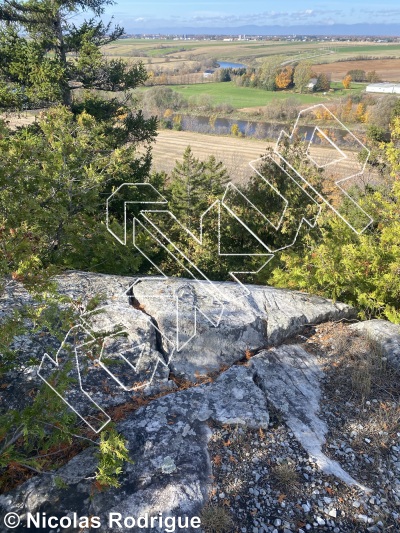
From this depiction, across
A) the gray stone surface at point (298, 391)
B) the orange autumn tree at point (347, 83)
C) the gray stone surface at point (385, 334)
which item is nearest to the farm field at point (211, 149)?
the gray stone surface at point (385, 334)

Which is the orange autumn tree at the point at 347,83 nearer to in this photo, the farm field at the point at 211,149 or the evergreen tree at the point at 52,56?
the farm field at the point at 211,149

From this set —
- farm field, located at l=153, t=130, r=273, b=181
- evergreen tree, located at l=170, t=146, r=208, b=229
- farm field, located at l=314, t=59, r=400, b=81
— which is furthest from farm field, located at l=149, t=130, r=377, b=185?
farm field, located at l=314, t=59, r=400, b=81

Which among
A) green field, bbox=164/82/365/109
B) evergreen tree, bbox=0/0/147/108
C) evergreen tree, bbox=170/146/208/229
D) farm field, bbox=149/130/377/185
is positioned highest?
evergreen tree, bbox=0/0/147/108

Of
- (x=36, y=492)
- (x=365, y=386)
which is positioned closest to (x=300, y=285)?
(x=365, y=386)

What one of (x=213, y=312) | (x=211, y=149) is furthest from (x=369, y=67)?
(x=213, y=312)

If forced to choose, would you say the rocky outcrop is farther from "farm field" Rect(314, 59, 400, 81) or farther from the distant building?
"farm field" Rect(314, 59, 400, 81)

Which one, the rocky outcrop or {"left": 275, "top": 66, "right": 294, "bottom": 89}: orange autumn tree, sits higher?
{"left": 275, "top": 66, "right": 294, "bottom": 89}: orange autumn tree
